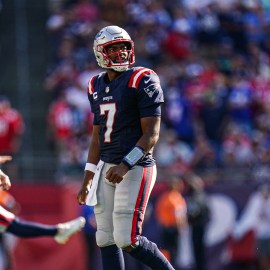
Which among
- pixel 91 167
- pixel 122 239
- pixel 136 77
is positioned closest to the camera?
pixel 122 239

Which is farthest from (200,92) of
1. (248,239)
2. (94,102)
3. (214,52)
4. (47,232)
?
Result: (94,102)

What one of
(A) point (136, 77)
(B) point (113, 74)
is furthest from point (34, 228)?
(A) point (136, 77)

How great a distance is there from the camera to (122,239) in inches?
264

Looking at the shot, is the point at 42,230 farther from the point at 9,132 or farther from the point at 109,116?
the point at 9,132

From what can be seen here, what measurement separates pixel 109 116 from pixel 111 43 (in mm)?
591

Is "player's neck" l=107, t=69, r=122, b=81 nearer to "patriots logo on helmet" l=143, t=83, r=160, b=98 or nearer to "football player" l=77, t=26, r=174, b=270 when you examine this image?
"football player" l=77, t=26, r=174, b=270

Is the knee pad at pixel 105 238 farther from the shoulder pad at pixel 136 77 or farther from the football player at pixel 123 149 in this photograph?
the shoulder pad at pixel 136 77

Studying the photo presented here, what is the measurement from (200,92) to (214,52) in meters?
1.99

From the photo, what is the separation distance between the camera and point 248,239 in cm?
1382

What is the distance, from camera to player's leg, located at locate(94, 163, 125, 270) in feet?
22.7

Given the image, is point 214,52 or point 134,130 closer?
point 134,130

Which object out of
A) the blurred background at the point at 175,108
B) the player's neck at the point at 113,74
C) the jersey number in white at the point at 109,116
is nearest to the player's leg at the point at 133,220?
the jersey number in white at the point at 109,116

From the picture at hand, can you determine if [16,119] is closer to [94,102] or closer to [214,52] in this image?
[214,52]

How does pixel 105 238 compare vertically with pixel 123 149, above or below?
below
